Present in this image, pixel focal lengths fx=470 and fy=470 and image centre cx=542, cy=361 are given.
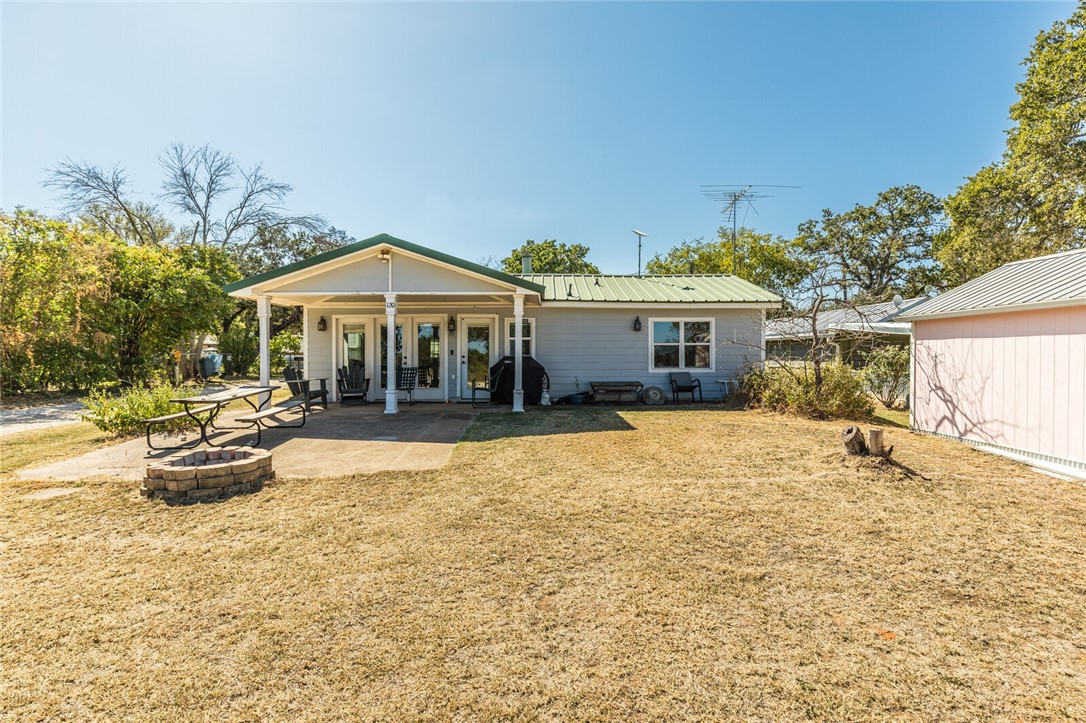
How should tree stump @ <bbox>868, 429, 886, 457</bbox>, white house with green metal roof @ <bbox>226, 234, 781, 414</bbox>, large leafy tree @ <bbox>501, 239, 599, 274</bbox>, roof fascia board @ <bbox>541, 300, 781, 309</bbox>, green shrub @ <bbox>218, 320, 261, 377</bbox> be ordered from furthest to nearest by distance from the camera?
large leafy tree @ <bbox>501, 239, 599, 274</bbox> → green shrub @ <bbox>218, 320, 261, 377</bbox> → white house with green metal roof @ <bbox>226, 234, 781, 414</bbox> → roof fascia board @ <bbox>541, 300, 781, 309</bbox> → tree stump @ <bbox>868, 429, 886, 457</bbox>

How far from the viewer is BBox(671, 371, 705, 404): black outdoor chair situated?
1187 cm

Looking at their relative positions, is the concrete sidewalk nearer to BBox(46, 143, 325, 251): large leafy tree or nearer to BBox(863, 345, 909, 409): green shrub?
BBox(863, 345, 909, 409): green shrub

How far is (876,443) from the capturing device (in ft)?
18.8

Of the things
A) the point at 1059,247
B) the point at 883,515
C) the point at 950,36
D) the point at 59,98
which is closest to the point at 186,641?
the point at 883,515

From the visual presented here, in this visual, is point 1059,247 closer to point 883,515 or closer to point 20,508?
point 883,515

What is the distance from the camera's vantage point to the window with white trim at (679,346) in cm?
1210

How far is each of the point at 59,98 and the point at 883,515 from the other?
16.5m

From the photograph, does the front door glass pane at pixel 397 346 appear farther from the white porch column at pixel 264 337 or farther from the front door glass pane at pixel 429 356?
the white porch column at pixel 264 337

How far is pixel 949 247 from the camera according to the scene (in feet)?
69.0

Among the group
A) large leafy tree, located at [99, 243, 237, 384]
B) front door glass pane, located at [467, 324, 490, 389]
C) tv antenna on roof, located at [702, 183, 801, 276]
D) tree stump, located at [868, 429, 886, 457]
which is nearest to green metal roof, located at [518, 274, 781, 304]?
front door glass pane, located at [467, 324, 490, 389]

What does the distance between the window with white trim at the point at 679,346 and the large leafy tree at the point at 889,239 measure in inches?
780

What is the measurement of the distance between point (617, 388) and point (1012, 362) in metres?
6.91

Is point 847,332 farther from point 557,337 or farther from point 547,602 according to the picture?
point 547,602

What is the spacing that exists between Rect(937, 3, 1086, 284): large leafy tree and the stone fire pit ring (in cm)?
2001
